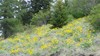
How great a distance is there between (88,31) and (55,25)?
6.93 m

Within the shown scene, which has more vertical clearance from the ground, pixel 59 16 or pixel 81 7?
pixel 81 7

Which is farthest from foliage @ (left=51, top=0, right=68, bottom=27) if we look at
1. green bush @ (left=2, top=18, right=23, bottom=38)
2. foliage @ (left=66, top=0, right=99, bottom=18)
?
green bush @ (left=2, top=18, right=23, bottom=38)

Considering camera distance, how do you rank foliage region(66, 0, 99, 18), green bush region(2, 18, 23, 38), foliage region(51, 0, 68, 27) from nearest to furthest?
1. foliage region(51, 0, 68, 27)
2. foliage region(66, 0, 99, 18)
3. green bush region(2, 18, 23, 38)

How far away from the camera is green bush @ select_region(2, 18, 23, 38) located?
27.4 m

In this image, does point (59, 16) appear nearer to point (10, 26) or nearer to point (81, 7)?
point (81, 7)

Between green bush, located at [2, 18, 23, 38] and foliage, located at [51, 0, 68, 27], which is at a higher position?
green bush, located at [2, 18, 23, 38]

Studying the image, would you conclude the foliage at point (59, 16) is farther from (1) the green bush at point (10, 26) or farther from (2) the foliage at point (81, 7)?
(1) the green bush at point (10, 26)

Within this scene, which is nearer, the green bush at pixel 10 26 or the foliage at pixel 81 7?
the foliage at pixel 81 7

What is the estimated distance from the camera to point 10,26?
2798 cm

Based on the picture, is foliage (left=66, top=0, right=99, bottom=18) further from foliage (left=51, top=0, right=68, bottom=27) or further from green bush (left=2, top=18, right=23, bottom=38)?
green bush (left=2, top=18, right=23, bottom=38)

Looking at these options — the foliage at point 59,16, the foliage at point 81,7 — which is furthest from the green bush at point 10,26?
the foliage at point 59,16

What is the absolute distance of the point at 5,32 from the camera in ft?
92.6

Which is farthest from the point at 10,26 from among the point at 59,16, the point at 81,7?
the point at 59,16

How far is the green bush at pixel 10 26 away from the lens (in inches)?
1079
